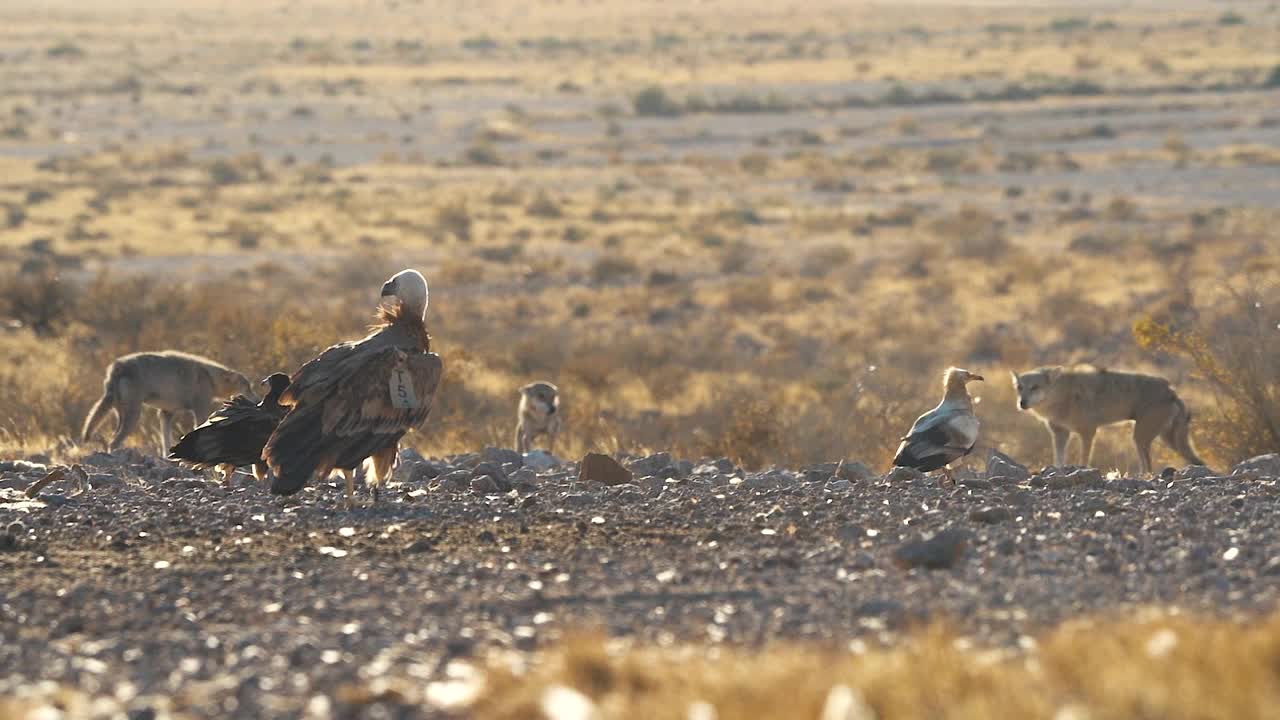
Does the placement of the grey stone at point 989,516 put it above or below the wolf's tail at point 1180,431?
above

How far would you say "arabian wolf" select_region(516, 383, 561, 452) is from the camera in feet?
53.3

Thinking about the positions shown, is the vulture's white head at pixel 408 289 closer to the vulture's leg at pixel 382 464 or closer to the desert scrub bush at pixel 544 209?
the vulture's leg at pixel 382 464

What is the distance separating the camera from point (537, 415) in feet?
53.9

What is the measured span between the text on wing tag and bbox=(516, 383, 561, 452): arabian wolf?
5.16 meters

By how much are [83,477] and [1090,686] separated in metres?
7.67

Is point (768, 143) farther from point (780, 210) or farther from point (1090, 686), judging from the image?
point (1090, 686)

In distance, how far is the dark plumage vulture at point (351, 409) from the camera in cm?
1057

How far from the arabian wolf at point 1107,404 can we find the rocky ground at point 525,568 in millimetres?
4290

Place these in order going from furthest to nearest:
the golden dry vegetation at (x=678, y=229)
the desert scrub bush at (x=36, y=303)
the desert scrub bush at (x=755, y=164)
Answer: the desert scrub bush at (x=755, y=164) → the desert scrub bush at (x=36, y=303) → the golden dry vegetation at (x=678, y=229)

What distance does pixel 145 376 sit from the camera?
1575 centimetres

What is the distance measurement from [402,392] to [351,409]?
334 millimetres

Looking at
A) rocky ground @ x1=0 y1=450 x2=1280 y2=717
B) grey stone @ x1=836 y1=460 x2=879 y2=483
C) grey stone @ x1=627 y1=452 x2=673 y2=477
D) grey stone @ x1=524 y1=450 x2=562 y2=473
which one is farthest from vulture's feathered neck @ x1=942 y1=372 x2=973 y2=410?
grey stone @ x1=524 y1=450 x2=562 y2=473

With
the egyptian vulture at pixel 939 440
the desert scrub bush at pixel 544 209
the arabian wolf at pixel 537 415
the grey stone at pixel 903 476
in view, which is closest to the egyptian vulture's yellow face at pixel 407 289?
the grey stone at pixel 903 476

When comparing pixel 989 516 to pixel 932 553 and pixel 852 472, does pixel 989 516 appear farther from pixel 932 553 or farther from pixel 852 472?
pixel 852 472
